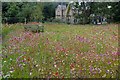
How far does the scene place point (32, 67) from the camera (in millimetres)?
3162

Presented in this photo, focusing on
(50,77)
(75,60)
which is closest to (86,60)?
(75,60)

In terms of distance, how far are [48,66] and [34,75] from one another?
0.55 m

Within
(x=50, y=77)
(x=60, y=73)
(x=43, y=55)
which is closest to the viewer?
(x=50, y=77)

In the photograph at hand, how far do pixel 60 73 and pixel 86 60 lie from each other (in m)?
0.91

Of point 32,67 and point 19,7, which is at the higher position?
point 19,7

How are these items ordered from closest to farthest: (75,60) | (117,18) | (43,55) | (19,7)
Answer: (75,60), (43,55), (19,7), (117,18)

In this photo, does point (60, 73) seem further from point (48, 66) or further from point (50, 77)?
point (48, 66)

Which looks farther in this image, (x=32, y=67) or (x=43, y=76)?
(x=32, y=67)

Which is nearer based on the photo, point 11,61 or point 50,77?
point 50,77

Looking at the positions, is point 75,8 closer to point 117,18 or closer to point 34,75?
point 117,18

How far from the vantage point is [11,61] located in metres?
3.53

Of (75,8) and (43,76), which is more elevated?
(75,8)

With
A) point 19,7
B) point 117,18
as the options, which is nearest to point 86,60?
point 19,7

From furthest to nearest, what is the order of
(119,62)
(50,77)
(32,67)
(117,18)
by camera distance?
1. (117,18)
2. (119,62)
3. (32,67)
4. (50,77)
